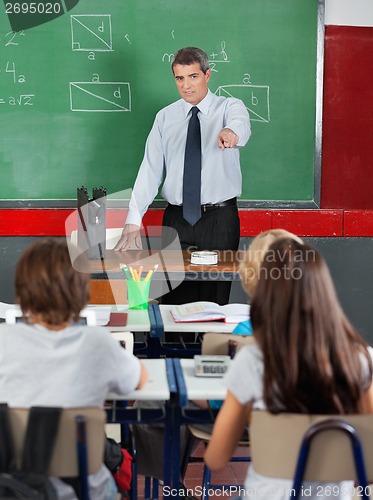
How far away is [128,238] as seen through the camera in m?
4.34

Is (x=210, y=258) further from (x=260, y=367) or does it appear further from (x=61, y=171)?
(x=260, y=367)

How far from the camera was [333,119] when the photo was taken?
5281 millimetres

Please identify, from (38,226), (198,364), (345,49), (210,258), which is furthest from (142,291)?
(345,49)

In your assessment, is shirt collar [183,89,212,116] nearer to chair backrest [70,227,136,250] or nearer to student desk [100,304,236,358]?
chair backrest [70,227,136,250]

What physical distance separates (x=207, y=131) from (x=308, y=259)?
2.94 metres

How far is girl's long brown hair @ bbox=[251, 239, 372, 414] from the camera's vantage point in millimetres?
1807

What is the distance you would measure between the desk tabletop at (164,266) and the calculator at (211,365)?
1.36 meters

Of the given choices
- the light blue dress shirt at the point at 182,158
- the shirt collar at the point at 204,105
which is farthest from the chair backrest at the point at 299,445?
the shirt collar at the point at 204,105

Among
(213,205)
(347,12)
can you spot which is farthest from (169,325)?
(347,12)

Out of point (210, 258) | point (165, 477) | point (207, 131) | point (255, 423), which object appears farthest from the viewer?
point (207, 131)

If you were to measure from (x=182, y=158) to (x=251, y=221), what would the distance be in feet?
2.58

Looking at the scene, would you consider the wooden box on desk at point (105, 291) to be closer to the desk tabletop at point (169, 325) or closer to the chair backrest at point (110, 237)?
the chair backrest at point (110, 237)

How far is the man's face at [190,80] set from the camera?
14.4 feet

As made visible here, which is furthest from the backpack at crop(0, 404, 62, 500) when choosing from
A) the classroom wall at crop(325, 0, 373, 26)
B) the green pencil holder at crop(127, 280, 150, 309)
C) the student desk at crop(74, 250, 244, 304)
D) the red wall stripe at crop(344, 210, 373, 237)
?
the classroom wall at crop(325, 0, 373, 26)
